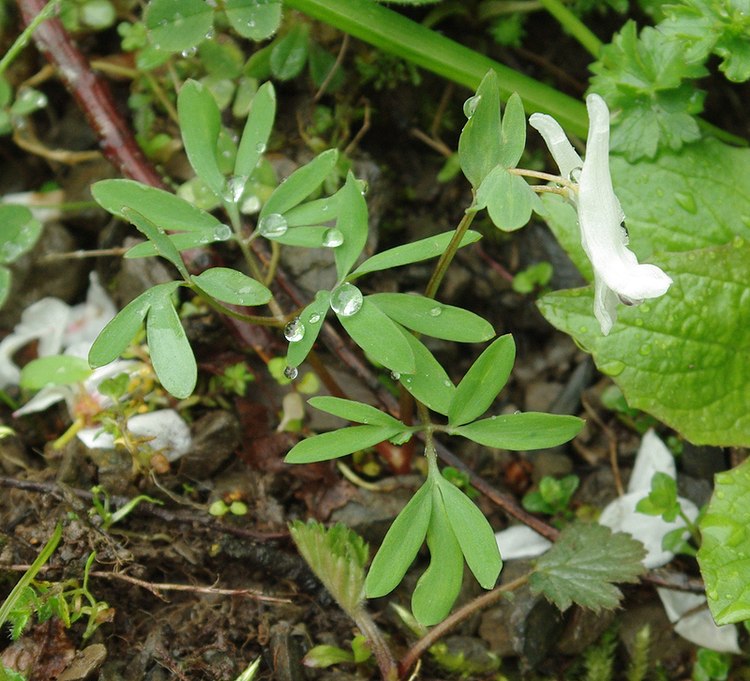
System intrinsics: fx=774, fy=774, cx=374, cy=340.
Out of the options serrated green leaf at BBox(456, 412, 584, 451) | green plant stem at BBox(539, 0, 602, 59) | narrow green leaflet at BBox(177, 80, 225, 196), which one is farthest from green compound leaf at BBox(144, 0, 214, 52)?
serrated green leaf at BBox(456, 412, 584, 451)

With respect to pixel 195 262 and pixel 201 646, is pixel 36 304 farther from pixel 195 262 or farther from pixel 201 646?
pixel 201 646

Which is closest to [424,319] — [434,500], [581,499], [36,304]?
[434,500]

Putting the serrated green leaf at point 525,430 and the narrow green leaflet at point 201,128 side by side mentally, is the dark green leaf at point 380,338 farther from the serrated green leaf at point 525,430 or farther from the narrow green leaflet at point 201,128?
the narrow green leaflet at point 201,128

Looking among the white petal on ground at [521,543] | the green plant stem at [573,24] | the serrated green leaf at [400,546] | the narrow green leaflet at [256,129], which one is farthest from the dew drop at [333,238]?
the green plant stem at [573,24]

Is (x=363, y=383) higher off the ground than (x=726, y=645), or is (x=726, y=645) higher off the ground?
(x=363, y=383)

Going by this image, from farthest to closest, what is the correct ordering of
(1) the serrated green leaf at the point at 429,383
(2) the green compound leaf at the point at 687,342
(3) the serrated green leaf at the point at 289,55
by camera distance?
(3) the serrated green leaf at the point at 289,55, (2) the green compound leaf at the point at 687,342, (1) the serrated green leaf at the point at 429,383
